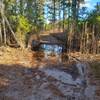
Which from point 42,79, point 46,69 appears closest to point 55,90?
point 42,79

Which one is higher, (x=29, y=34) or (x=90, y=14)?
(x=90, y=14)

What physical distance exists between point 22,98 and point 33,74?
295 centimetres

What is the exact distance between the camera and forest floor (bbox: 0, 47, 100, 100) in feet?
29.1

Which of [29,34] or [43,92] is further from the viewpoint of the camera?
[29,34]

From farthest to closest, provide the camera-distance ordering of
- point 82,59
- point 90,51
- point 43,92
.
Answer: point 90,51
point 82,59
point 43,92

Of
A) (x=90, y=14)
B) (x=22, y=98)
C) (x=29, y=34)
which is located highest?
(x=90, y=14)

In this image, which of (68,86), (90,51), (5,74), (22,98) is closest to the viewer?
(22,98)

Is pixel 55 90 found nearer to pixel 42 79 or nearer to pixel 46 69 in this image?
pixel 42 79

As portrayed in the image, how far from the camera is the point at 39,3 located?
139 ft

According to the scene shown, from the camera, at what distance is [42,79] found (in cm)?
1069

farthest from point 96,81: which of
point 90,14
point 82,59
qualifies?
point 90,14

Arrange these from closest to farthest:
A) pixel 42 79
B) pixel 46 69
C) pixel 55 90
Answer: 1. pixel 55 90
2. pixel 42 79
3. pixel 46 69

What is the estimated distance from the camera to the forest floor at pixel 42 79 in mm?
8878

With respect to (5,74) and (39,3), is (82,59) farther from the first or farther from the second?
(39,3)
